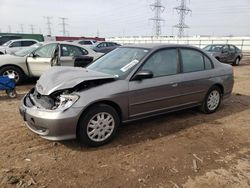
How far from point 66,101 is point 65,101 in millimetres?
15

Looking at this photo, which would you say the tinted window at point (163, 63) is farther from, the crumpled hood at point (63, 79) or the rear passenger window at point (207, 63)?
the rear passenger window at point (207, 63)

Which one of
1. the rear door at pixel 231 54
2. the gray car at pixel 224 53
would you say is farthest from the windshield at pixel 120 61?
the rear door at pixel 231 54

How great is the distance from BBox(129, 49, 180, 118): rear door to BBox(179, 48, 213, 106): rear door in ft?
0.62

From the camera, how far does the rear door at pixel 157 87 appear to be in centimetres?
427

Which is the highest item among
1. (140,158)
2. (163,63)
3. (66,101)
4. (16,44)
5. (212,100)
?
(16,44)

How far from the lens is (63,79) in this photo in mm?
3947

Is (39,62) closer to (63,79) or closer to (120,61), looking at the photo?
(120,61)

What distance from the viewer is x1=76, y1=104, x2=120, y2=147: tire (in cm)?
375

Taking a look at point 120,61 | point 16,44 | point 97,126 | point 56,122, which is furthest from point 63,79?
point 16,44

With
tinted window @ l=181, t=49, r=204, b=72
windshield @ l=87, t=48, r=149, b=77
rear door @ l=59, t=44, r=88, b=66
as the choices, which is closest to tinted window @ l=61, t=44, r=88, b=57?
rear door @ l=59, t=44, r=88, b=66

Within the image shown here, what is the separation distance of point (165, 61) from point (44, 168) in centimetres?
283

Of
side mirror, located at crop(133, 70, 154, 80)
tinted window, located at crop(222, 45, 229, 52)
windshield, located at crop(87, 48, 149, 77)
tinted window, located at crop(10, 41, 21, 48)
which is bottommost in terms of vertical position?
tinted window, located at crop(222, 45, 229, 52)

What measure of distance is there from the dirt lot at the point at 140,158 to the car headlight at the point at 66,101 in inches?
27.3

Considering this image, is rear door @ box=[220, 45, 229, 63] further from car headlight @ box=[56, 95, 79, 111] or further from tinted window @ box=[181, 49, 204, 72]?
car headlight @ box=[56, 95, 79, 111]
